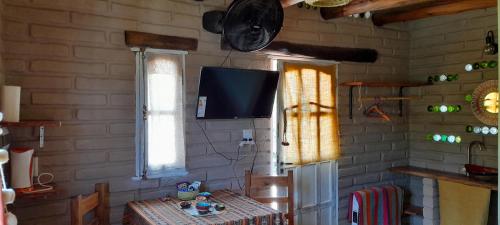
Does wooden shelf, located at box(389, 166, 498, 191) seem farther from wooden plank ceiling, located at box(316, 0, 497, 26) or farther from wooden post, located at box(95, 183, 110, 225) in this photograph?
wooden post, located at box(95, 183, 110, 225)

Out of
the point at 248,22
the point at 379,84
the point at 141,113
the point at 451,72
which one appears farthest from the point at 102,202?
the point at 451,72

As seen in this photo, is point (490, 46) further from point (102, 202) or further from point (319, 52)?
point (102, 202)

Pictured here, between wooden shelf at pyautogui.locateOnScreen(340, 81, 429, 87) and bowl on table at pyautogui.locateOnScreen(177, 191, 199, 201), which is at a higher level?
wooden shelf at pyautogui.locateOnScreen(340, 81, 429, 87)

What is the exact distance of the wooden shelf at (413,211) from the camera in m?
3.88

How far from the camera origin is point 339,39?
3691 millimetres

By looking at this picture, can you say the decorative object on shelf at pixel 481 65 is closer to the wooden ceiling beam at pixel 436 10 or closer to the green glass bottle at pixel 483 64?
the green glass bottle at pixel 483 64

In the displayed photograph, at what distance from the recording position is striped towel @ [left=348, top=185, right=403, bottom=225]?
3662mm

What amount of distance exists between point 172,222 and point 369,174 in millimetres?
2421

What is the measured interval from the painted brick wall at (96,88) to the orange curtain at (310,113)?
248 millimetres

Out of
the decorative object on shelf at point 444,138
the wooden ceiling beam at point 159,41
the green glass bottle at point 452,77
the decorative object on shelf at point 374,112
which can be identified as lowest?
the decorative object on shelf at point 444,138

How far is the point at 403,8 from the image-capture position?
3.71 metres

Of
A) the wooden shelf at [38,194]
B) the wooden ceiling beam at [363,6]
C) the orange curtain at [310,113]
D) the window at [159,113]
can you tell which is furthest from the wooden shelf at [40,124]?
the wooden ceiling beam at [363,6]

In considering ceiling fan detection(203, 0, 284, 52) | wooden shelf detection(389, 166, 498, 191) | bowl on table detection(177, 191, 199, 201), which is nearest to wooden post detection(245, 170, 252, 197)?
bowl on table detection(177, 191, 199, 201)

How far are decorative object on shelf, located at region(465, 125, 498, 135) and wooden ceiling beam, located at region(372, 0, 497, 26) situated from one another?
105 centimetres
